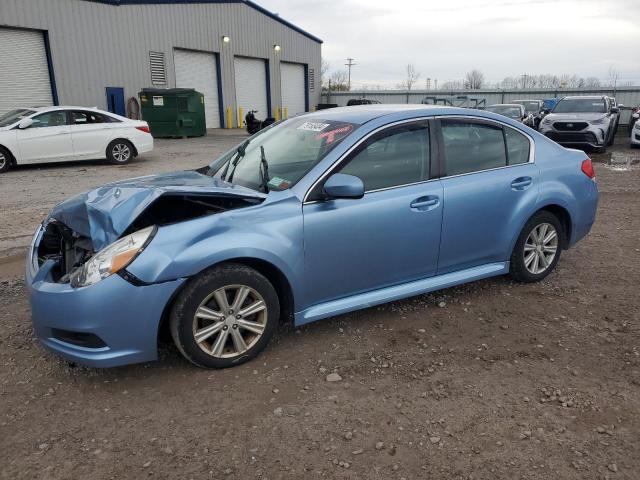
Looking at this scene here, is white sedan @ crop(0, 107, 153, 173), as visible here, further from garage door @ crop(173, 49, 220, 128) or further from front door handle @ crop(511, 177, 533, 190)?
garage door @ crop(173, 49, 220, 128)

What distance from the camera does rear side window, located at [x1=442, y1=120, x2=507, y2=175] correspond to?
398 cm

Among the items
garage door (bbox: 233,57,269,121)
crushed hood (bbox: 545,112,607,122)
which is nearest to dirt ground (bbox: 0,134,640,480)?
crushed hood (bbox: 545,112,607,122)

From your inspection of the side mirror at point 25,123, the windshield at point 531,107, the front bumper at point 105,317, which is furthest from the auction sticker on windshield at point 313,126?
the windshield at point 531,107

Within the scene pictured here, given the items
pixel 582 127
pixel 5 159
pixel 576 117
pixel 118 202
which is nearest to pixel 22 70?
pixel 5 159

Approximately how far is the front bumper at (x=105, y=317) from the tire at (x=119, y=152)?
10688 mm

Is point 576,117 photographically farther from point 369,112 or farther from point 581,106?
point 369,112

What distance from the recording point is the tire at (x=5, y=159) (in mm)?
11336

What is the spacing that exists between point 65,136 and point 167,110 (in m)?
10.00

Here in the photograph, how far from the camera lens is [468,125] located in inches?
162

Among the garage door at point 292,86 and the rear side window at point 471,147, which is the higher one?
the garage door at point 292,86

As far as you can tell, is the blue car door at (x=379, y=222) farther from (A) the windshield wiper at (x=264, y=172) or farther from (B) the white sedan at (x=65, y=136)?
(B) the white sedan at (x=65, y=136)

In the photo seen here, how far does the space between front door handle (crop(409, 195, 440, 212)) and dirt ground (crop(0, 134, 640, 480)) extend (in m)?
0.86

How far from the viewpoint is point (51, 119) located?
11820 mm

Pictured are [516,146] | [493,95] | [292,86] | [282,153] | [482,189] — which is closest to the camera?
[282,153]
